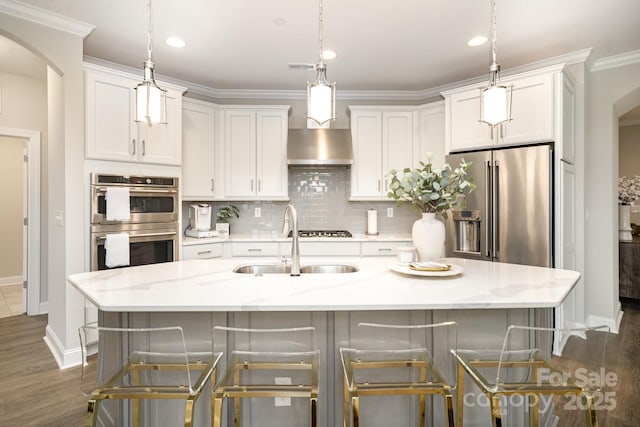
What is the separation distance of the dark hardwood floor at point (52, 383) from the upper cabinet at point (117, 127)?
66.5 inches

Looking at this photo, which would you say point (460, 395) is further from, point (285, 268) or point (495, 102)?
point (495, 102)

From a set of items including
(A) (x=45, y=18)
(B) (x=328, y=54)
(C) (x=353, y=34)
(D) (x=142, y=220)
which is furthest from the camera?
(B) (x=328, y=54)

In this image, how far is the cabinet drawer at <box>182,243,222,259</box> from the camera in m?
3.63

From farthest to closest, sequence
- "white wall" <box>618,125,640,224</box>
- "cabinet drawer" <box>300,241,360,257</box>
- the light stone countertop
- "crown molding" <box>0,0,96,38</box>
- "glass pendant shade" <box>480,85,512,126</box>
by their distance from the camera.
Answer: "white wall" <box>618,125,640,224</box>, "cabinet drawer" <box>300,241,360,257</box>, "crown molding" <box>0,0,96,38</box>, "glass pendant shade" <box>480,85,512,126</box>, the light stone countertop

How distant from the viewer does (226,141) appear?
411 centimetres

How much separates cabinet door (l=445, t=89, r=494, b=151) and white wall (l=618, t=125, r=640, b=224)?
401 centimetres

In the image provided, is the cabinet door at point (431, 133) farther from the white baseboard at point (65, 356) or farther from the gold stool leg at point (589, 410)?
the white baseboard at point (65, 356)

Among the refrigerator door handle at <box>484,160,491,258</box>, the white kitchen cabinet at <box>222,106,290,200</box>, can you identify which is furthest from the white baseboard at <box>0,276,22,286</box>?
the refrigerator door handle at <box>484,160,491,258</box>

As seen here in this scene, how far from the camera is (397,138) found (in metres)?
4.18

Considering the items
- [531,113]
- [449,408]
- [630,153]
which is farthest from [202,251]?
[630,153]

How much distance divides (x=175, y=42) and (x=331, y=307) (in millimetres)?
2793

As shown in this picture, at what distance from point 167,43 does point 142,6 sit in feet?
1.83

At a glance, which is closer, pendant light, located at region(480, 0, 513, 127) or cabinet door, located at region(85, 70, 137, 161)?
pendant light, located at region(480, 0, 513, 127)

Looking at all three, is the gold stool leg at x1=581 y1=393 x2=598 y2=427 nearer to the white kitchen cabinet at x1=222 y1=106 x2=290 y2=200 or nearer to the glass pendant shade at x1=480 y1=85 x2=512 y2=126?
the glass pendant shade at x1=480 y1=85 x2=512 y2=126
